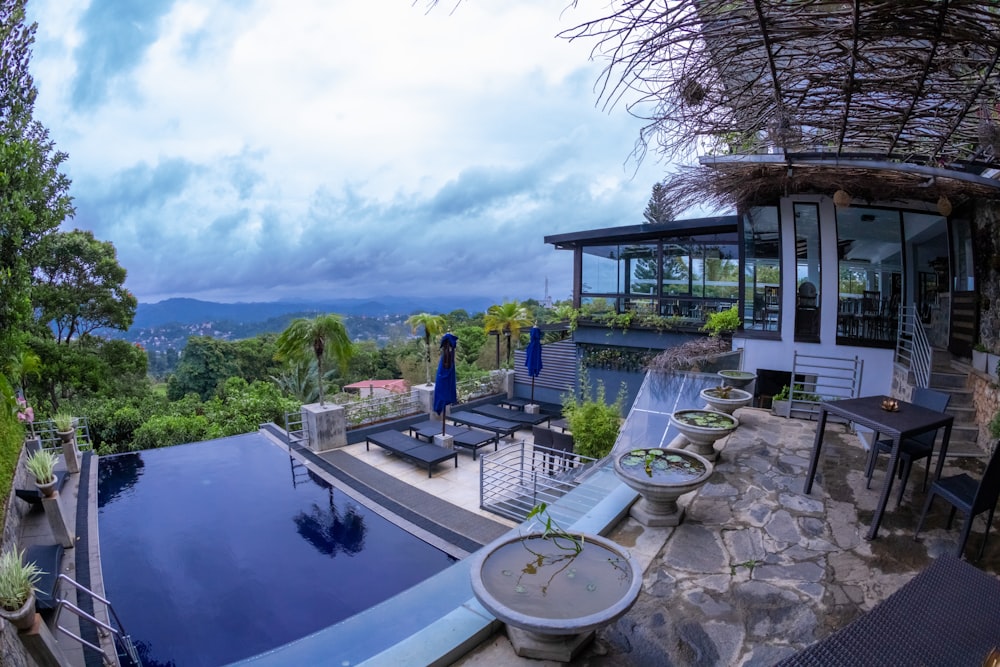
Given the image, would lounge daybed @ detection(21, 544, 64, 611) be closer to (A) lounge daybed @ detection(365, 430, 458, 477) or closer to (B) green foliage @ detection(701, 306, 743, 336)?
(A) lounge daybed @ detection(365, 430, 458, 477)

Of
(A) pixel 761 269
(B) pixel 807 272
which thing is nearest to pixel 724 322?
(A) pixel 761 269

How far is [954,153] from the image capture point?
4.74m

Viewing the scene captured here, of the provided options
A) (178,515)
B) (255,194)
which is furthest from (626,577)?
(255,194)

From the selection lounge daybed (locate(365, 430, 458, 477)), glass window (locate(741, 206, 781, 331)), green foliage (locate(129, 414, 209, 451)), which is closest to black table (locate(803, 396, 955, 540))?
glass window (locate(741, 206, 781, 331))

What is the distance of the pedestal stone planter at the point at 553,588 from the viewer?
6.29 feet

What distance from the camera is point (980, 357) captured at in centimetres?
632

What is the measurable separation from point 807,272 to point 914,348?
2363mm

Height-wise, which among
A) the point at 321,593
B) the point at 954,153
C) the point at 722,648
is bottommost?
the point at 321,593

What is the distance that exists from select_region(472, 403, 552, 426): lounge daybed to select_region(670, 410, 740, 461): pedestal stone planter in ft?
21.2

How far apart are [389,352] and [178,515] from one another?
2416 centimetres

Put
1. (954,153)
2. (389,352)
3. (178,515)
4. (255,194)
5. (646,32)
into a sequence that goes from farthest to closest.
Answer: (255,194) < (389,352) < (178,515) < (954,153) < (646,32)

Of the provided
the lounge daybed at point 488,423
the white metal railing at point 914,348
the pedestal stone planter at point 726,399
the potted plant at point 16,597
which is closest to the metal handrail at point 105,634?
the potted plant at point 16,597

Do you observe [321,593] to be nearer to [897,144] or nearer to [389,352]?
[897,144]

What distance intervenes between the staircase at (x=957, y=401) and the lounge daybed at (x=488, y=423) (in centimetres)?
756
